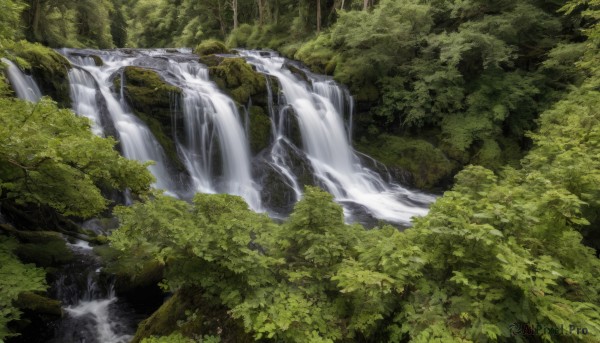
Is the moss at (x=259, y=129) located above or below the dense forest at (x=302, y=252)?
below

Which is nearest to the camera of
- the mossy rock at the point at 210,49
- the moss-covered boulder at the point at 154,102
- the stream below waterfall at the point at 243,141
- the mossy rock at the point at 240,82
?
the stream below waterfall at the point at 243,141

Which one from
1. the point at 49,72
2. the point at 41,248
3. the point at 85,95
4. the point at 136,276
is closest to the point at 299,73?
the point at 85,95

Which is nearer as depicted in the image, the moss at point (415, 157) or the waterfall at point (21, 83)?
the waterfall at point (21, 83)

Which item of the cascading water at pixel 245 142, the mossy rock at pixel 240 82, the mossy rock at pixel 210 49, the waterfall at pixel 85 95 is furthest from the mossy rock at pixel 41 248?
the mossy rock at pixel 210 49

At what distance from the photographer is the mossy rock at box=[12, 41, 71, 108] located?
1003 centimetres

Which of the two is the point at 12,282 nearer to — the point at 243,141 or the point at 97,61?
the point at 243,141

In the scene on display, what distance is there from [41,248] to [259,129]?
8.28 m

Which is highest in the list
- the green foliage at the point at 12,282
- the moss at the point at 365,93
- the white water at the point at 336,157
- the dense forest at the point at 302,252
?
the dense forest at the point at 302,252

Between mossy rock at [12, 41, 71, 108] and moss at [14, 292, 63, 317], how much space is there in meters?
7.18

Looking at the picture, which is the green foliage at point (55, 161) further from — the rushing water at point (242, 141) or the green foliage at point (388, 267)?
the rushing water at point (242, 141)

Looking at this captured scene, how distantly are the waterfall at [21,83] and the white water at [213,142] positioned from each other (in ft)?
13.8

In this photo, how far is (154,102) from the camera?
37.8 ft

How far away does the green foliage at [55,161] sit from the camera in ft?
11.5

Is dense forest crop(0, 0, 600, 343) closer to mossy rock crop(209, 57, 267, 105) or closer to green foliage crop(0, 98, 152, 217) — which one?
green foliage crop(0, 98, 152, 217)
